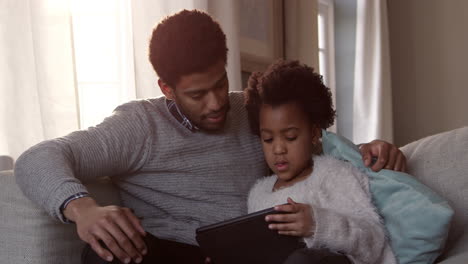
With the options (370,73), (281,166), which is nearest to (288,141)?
(281,166)

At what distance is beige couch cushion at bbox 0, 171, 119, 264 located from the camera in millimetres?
1181

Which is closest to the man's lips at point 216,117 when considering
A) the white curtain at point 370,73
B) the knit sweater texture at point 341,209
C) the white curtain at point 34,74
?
the knit sweater texture at point 341,209

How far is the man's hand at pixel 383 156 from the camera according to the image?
1.32m

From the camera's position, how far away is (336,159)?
1.36 m

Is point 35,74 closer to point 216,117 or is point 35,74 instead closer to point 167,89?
point 167,89

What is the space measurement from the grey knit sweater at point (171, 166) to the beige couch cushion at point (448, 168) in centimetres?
39

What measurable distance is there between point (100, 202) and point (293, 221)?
0.47 m

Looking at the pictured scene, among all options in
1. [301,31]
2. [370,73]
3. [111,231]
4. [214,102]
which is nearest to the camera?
[111,231]

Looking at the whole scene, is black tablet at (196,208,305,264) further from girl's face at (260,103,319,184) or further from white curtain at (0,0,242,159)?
white curtain at (0,0,242,159)

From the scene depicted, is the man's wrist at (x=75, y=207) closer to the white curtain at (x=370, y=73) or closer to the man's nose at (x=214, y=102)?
the man's nose at (x=214, y=102)

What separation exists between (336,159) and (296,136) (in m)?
0.10

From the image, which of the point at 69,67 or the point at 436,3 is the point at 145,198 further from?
the point at 436,3

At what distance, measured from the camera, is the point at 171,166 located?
1.44 metres

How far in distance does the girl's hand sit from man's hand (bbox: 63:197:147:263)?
248 mm
